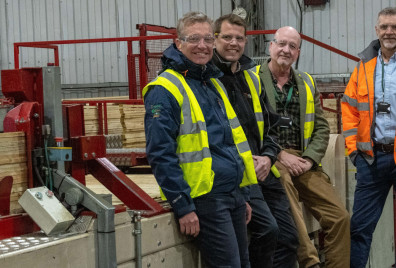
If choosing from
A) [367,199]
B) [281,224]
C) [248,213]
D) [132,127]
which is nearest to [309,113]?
[367,199]

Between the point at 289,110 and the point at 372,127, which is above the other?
the point at 289,110

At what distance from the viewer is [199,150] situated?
3832 millimetres

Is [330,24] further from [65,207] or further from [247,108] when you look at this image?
[65,207]

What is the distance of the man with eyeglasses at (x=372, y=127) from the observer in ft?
18.4

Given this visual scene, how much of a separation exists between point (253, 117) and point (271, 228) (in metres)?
0.79

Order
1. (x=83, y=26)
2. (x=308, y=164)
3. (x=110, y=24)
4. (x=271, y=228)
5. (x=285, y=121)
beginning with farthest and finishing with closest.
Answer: (x=83, y=26), (x=110, y=24), (x=308, y=164), (x=285, y=121), (x=271, y=228)

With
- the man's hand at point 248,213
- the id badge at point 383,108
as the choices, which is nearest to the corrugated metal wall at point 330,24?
the id badge at point 383,108

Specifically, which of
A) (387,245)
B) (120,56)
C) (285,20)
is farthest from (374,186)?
(120,56)

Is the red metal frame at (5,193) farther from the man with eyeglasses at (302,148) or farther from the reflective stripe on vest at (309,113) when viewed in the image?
the reflective stripe on vest at (309,113)

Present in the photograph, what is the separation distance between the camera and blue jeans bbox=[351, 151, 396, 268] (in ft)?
18.5

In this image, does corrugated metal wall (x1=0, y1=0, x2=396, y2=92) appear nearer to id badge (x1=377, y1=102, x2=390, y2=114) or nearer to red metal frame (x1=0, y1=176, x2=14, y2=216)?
id badge (x1=377, y1=102, x2=390, y2=114)

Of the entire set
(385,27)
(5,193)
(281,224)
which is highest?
(385,27)

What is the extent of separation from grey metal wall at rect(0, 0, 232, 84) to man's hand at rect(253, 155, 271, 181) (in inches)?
469

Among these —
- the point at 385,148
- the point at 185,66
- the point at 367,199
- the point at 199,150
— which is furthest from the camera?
the point at 367,199
